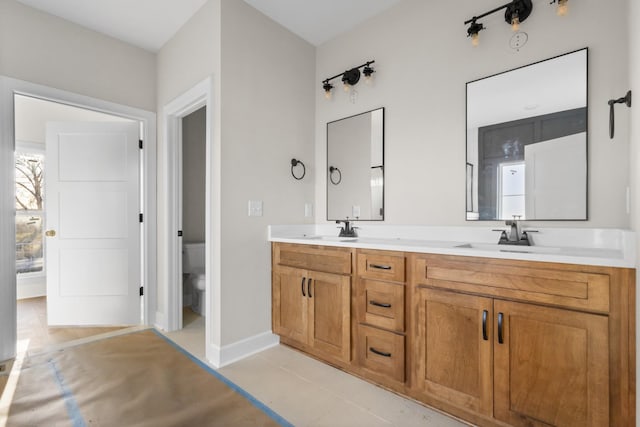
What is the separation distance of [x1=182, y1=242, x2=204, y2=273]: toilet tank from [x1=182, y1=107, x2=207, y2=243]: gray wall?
0.83 feet

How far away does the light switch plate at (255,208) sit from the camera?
7.97 feet

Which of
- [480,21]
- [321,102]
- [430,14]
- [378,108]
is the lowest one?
[378,108]

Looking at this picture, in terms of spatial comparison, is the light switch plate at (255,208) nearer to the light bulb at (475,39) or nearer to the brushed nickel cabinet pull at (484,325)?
the brushed nickel cabinet pull at (484,325)

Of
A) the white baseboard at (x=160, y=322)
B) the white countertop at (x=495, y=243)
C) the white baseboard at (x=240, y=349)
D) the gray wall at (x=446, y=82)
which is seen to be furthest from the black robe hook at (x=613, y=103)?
the white baseboard at (x=160, y=322)

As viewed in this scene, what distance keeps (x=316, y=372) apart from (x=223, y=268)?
976mm

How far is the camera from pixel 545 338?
132cm

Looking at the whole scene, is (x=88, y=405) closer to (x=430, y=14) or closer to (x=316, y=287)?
(x=316, y=287)

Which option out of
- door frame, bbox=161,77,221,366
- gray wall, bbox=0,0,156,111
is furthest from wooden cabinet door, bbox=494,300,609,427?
gray wall, bbox=0,0,156,111

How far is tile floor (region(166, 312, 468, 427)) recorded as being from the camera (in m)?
1.62

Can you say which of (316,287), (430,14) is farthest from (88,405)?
(430,14)

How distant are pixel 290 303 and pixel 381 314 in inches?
32.4

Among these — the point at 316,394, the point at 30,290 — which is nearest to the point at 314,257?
the point at 316,394

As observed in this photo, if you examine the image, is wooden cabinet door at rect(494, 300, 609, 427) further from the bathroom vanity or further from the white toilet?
the white toilet

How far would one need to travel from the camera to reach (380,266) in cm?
187
